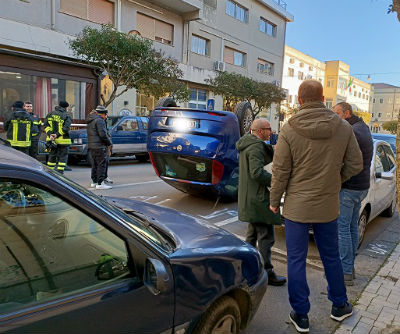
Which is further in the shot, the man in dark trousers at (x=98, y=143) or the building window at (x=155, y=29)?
the building window at (x=155, y=29)

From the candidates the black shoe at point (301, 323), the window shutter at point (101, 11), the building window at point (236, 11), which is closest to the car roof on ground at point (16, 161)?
the black shoe at point (301, 323)

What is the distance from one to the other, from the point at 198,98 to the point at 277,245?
23.1m

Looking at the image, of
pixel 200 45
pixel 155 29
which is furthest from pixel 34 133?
pixel 200 45

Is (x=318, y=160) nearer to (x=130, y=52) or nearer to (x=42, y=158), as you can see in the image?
(x=42, y=158)

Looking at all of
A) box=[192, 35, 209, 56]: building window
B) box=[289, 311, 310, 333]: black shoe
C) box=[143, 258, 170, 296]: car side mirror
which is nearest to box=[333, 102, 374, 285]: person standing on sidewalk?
box=[289, 311, 310, 333]: black shoe

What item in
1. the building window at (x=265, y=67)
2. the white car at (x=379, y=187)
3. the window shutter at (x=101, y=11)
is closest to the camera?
the white car at (x=379, y=187)

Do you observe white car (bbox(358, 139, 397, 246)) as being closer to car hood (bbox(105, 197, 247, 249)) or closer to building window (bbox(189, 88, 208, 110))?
car hood (bbox(105, 197, 247, 249))

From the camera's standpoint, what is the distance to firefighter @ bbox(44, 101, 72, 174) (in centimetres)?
855

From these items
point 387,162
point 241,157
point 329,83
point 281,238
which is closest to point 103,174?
point 281,238

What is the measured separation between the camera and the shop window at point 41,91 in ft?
42.9

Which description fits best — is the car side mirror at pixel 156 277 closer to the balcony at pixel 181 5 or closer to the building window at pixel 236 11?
the balcony at pixel 181 5

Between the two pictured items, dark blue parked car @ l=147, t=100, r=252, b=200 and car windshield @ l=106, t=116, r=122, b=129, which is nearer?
dark blue parked car @ l=147, t=100, r=252, b=200

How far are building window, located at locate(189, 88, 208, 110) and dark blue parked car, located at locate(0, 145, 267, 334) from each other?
975 inches

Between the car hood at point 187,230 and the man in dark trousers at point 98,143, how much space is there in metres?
4.95
